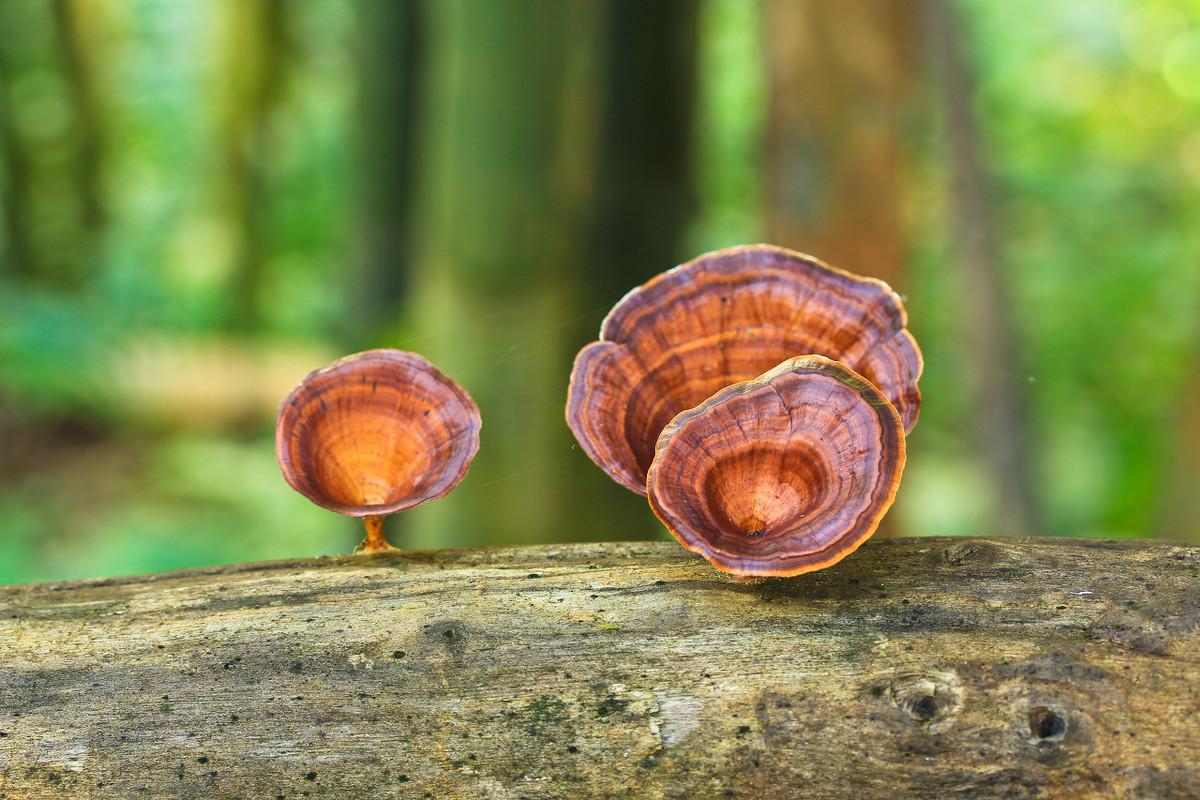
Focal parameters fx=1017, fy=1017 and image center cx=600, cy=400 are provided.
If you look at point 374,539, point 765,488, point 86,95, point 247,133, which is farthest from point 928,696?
point 86,95

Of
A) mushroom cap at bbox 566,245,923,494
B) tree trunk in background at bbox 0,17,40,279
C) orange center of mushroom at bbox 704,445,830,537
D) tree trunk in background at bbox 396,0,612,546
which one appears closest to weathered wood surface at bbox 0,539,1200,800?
orange center of mushroom at bbox 704,445,830,537

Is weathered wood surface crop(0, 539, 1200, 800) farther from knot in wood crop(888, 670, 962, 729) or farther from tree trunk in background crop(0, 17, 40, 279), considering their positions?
tree trunk in background crop(0, 17, 40, 279)

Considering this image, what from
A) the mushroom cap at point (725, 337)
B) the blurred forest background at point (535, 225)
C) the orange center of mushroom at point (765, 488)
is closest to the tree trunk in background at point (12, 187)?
the blurred forest background at point (535, 225)

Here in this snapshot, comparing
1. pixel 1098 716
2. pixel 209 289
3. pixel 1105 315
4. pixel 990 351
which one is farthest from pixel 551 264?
pixel 209 289

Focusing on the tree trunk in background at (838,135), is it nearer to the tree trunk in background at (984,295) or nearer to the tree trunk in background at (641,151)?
the tree trunk in background at (984,295)

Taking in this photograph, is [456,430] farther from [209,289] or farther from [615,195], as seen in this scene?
[209,289]

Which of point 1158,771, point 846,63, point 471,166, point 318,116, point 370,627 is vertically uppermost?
point 318,116
